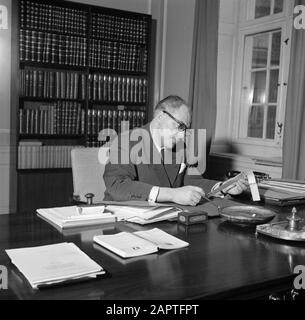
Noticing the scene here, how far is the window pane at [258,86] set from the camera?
372 cm

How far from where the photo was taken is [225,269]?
111 cm

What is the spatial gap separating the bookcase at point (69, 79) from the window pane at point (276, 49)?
1.37 metres

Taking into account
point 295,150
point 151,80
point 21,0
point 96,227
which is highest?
point 21,0

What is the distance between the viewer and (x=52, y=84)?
4.01 m

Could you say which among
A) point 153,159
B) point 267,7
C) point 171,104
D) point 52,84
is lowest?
point 153,159

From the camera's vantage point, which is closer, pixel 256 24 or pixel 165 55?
pixel 256 24

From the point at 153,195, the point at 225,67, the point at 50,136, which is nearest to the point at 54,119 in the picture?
the point at 50,136

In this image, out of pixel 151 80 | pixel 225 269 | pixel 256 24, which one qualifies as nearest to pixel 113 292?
pixel 225 269

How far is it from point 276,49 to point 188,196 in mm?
2302

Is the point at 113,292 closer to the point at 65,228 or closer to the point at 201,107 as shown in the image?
the point at 65,228

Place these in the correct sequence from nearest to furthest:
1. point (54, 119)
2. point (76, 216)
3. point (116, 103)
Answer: point (76, 216)
point (54, 119)
point (116, 103)

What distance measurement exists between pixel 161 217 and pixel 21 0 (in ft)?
9.76

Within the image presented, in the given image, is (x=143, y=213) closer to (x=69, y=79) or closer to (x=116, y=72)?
(x=69, y=79)
